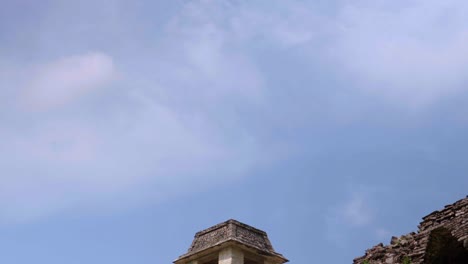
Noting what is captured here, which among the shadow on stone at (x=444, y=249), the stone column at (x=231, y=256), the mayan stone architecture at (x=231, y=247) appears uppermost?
Result: the mayan stone architecture at (x=231, y=247)

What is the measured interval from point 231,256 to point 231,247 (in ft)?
0.93

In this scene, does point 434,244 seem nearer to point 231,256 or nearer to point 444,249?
point 444,249

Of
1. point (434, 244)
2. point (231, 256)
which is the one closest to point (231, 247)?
point (231, 256)

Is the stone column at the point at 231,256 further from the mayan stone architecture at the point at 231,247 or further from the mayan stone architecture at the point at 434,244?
the mayan stone architecture at the point at 434,244

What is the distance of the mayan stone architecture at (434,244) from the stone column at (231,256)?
26.1 ft

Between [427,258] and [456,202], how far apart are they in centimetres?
116

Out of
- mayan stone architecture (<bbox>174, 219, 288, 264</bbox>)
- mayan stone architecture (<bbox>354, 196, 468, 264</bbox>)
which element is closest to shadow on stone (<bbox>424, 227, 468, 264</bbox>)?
mayan stone architecture (<bbox>354, 196, 468, 264</bbox>)

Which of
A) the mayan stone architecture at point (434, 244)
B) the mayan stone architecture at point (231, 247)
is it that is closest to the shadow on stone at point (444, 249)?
the mayan stone architecture at point (434, 244)

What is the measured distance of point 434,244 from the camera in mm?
8781

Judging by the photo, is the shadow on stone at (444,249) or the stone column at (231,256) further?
the stone column at (231,256)

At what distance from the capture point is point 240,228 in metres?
19.3

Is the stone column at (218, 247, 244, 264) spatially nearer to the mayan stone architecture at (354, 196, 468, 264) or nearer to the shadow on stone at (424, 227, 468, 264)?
the mayan stone architecture at (354, 196, 468, 264)

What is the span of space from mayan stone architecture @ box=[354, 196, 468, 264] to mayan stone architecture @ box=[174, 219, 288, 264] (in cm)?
802

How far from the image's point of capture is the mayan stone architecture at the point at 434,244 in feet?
27.7
